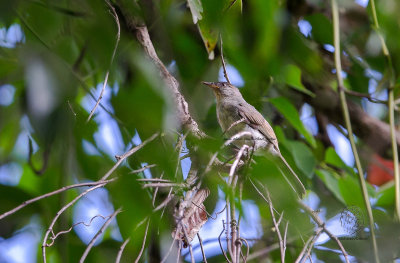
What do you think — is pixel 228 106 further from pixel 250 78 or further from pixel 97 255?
pixel 250 78

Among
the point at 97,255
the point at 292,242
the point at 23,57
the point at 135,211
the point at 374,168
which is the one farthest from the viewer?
the point at 374,168

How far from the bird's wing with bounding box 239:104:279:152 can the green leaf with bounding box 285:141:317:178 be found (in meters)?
0.13

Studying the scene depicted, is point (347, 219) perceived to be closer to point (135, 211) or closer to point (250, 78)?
point (250, 78)

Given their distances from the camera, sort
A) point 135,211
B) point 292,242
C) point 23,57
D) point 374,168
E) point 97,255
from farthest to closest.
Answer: point 374,168 → point 292,242 → point 97,255 → point 23,57 → point 135,211

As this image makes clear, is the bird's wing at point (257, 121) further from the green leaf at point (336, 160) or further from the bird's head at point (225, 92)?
the green leaf at point (336, 160)

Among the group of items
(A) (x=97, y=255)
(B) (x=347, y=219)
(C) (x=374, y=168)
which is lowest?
(C) (x=374, y=168)

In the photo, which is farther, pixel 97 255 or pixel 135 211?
Answer: pixel 97 255

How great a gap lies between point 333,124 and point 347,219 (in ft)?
Answer: 7.53

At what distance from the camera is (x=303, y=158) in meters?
2.95

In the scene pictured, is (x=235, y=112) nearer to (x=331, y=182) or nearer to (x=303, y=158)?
(x=303, y=158)

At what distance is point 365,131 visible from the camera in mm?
3377

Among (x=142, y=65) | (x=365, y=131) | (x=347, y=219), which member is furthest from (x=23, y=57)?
(x=365, y=131)

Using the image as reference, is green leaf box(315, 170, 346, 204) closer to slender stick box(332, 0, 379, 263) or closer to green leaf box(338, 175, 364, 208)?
green leaf box(338, 175, 364, 208)

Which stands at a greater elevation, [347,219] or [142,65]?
[142,65]
